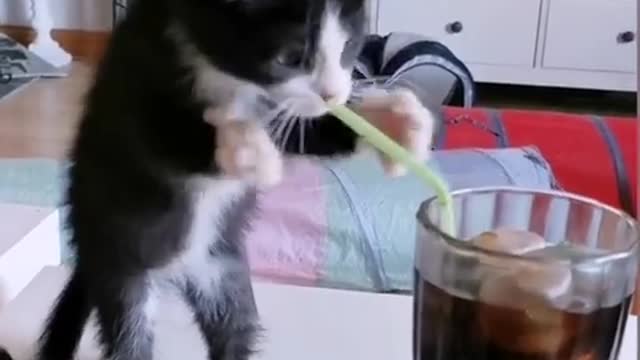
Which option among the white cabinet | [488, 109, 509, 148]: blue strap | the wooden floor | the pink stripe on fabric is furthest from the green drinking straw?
the white cabinet

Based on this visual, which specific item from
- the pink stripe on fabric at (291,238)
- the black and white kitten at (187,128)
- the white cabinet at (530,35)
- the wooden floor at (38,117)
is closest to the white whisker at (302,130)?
the black and white kitten at (187,128)

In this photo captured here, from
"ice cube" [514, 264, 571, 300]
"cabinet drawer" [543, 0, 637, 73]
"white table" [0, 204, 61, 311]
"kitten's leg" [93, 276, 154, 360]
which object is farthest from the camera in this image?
"cabinet drawer" [543, 0, 637, 73]

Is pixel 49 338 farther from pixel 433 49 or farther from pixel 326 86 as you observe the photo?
pixel 433 49

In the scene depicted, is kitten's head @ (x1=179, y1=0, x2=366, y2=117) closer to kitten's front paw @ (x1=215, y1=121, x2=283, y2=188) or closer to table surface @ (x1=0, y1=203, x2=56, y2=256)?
kitten's front paw @ (x1=215, y1=121, x2=283, y2=188)

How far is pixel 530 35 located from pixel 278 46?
1986 millimetres

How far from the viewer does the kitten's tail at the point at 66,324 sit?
2.15 feet

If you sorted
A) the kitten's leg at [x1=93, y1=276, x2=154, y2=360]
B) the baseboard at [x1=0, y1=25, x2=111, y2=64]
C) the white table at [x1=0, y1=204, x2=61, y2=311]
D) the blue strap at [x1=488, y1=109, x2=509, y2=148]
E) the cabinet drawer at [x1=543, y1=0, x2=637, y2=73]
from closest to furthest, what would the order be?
the kitten's leg at [x1=93, y1=276, x2=154, y2=360] → the white table at [x1=0, y1=204, x2=61, y2=311] → the blue strap at [x1=488, y1=109, x2=509, y2=148] → the cabinet drawer at [x1=543, y1=0, x2=637, y2=73] → the baseboard at [x1=0, y1=25, x2=111, y2=64]

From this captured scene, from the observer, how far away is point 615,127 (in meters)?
1.52

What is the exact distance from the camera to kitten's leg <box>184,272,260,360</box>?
67 centimetres

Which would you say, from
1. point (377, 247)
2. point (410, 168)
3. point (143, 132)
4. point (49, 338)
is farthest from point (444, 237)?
point (377, 247)

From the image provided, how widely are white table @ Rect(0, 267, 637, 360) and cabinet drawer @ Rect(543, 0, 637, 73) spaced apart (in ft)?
A: 5.89

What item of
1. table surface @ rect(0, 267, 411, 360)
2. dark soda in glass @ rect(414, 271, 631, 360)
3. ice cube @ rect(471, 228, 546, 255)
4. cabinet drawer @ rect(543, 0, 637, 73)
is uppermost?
ice cube @ rect(471, 228, 546, 255)

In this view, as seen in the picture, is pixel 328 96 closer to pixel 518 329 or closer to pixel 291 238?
pixel 518 329

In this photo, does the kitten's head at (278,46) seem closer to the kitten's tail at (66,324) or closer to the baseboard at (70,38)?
the kitten's tail at (66,324)
